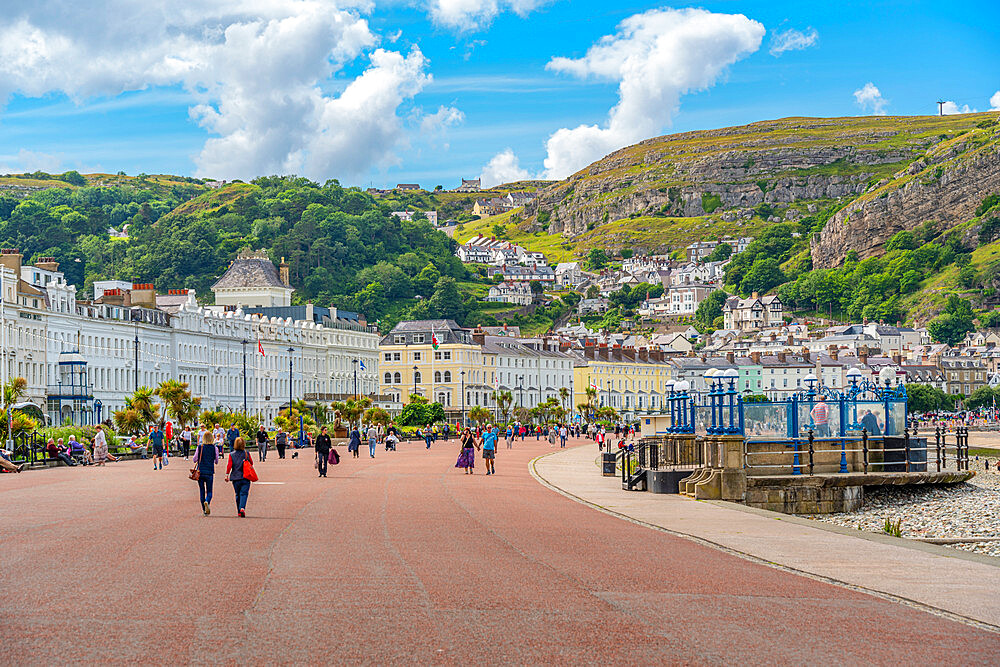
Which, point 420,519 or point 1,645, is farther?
point 420,519

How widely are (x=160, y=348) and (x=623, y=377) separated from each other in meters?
86.3

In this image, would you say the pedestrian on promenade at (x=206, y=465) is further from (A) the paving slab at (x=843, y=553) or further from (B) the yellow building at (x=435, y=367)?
(B) the yellow building at (x=435, y=367)

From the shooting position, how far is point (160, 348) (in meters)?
90.1

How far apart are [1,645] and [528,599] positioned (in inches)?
200

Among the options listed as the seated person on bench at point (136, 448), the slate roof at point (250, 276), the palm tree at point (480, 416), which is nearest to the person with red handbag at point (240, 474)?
the seated person on bench at point (136, 448)

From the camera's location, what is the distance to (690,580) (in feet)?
47.5

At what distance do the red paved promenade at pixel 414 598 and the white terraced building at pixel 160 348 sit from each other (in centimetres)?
5311

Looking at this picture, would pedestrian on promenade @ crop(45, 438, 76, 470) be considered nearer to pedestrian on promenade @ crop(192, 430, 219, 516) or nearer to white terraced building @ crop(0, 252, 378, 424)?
pedestrian on promenade @ crop(192, 430, 219, 516)

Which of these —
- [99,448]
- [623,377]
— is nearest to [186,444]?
[99,448]

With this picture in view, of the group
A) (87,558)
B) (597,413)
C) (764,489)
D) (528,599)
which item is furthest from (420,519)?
(597,413)

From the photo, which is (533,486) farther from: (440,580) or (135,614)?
(135,614)

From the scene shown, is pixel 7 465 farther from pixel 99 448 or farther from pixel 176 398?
pixel 176 398

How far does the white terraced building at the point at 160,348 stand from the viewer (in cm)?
7381

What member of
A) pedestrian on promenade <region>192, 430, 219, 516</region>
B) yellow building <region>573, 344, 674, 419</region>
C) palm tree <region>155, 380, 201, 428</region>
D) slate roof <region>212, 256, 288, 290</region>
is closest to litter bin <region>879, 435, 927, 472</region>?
pedestrian on promenade <region>192, 430, 219, 516</region>
